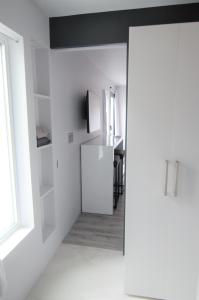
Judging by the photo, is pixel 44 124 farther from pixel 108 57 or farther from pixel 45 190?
pixel 108 57

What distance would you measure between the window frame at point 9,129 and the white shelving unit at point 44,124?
0.26 m

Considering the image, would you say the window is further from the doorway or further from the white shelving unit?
the doorway

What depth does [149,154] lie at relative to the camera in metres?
1.62

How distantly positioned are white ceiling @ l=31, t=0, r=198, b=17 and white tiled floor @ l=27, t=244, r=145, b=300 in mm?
2497

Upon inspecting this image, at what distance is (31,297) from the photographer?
1796 mm

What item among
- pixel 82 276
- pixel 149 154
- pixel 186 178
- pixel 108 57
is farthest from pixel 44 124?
pixel 108 57

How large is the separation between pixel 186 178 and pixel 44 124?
1458 mm

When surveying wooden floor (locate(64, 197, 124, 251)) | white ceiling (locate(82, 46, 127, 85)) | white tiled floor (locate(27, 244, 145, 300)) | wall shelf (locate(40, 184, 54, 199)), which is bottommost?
white tiled floor (locate(27, 244, 145, 300))

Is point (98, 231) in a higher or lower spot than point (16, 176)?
lower

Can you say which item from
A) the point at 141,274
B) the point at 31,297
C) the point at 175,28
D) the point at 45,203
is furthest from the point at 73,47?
the point at 31,297

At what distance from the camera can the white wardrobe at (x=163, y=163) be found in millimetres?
1497

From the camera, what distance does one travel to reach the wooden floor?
255 cm

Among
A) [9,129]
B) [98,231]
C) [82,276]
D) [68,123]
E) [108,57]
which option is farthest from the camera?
[108,57]

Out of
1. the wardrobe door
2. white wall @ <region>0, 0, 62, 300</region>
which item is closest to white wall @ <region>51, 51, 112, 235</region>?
white wall @ <region>0, 0, 62, 300</region>
